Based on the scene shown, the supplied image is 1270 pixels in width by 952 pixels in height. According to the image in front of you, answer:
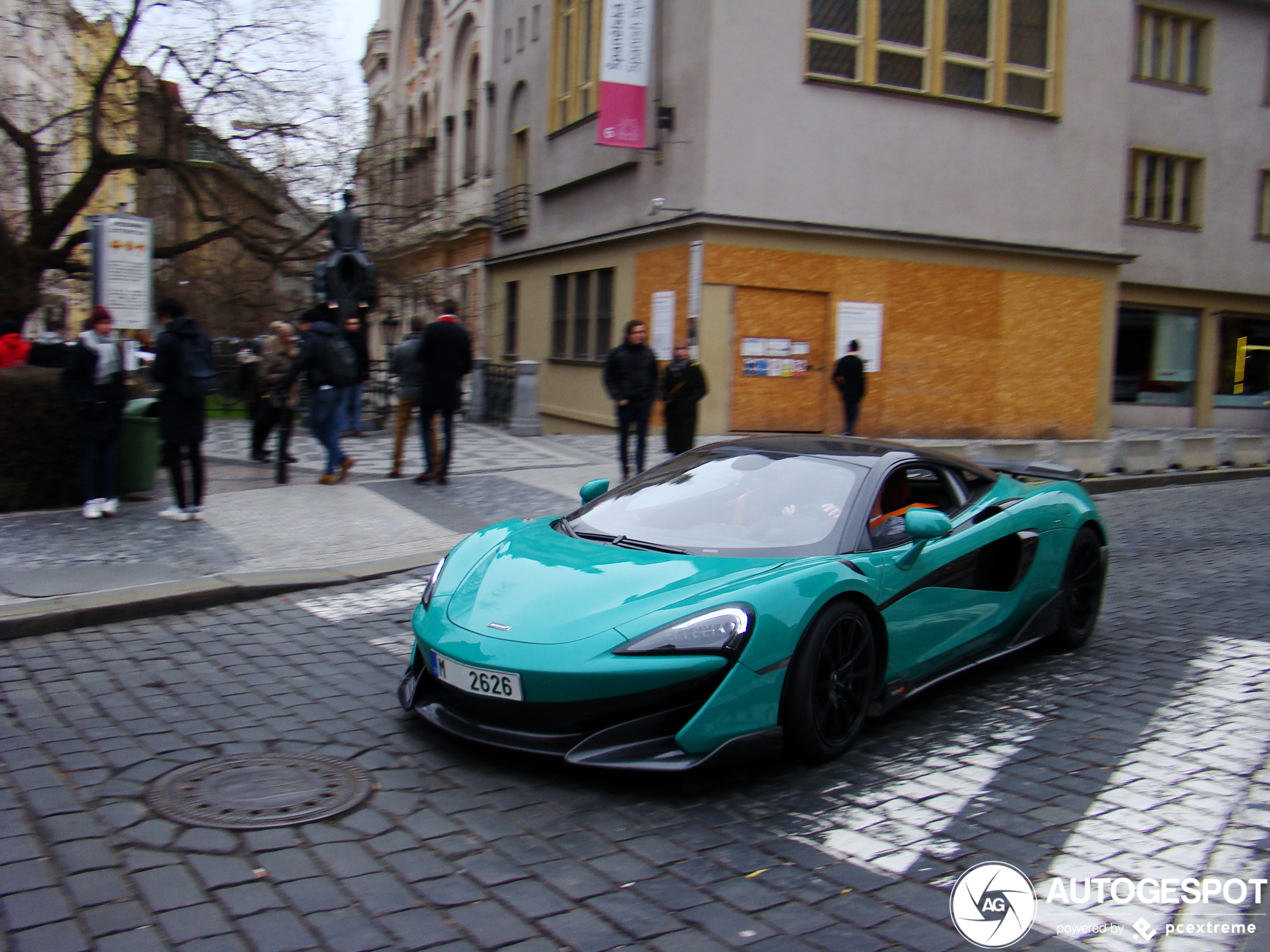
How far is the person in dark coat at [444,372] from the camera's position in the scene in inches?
463

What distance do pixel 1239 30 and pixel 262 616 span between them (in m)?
A: 30.1

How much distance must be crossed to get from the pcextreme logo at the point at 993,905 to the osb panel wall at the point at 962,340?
16.3 meters

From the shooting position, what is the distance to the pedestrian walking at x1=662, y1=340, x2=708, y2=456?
13.2 m

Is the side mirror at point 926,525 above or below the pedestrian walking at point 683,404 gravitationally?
below

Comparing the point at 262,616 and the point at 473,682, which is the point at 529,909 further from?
the point at 262,616

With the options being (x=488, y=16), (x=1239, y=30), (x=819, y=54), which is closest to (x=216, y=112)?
(x=819, y=54)

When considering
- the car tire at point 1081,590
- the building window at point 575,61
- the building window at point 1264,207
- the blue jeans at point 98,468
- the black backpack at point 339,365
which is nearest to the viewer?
the car tire at point 1081,590

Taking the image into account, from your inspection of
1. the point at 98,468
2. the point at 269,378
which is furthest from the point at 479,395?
the point at 98,468

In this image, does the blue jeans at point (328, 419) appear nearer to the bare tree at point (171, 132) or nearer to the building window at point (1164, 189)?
the bare tree at point (171, 132)

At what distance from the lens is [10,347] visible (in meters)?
13.6

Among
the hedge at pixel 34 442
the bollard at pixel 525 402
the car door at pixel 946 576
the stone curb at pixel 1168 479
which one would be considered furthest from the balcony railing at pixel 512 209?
the car door at pixel 946 576

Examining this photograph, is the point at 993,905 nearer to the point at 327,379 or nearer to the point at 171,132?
the point at 327,379

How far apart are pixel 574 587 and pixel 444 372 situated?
7.62 metres

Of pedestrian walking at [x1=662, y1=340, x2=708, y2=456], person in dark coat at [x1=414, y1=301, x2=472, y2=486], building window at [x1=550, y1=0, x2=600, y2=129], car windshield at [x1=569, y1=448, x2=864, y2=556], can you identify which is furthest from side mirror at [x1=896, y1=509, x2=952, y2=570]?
building window at [x1=550, y1=0, x2=600, y2=129]
